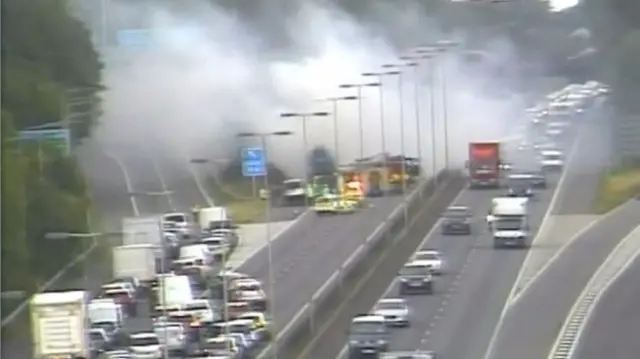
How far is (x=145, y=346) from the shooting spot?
429cm

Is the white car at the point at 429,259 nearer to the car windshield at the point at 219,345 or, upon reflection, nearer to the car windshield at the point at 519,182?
the car windshield at the point at 519,182

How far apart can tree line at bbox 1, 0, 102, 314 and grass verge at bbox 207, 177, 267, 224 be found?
0.39m

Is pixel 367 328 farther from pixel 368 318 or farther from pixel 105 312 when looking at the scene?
pixel 105 312

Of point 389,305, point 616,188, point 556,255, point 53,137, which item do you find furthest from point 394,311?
point 53,137

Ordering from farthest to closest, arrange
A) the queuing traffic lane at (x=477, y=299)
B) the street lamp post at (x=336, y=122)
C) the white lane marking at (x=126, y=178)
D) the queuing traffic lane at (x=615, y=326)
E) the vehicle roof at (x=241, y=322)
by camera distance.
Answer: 1. the white lane marking at (x=126, y=178)
2. the street lamp post at (x=336, y=122)
3. the vehicle roof at (x=241, y=322)
4. the queuing traffic lane at (x=477, y=299)
5. the queuing traffic lane at (x=615, y=326)

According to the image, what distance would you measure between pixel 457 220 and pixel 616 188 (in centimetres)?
46

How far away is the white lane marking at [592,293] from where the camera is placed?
4156mm

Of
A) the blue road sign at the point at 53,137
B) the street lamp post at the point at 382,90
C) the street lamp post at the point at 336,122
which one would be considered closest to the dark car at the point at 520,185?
the street lamp post at the point at 382,90

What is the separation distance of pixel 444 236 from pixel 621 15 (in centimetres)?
82

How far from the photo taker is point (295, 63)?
14.9 ft

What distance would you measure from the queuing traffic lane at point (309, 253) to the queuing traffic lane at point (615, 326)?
0.67 metres

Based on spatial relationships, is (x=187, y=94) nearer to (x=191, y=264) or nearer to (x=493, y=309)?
(x=191, y=264)

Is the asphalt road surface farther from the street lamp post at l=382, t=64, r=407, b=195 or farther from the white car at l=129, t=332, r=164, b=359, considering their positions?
the white car at l=129, t=332, r=164, b=359

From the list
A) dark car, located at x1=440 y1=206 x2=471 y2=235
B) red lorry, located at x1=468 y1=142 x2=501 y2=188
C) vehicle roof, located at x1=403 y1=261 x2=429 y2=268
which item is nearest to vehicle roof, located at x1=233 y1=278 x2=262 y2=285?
vehicle roof, located at x1=403 y1=261 x2=429 y2=268
